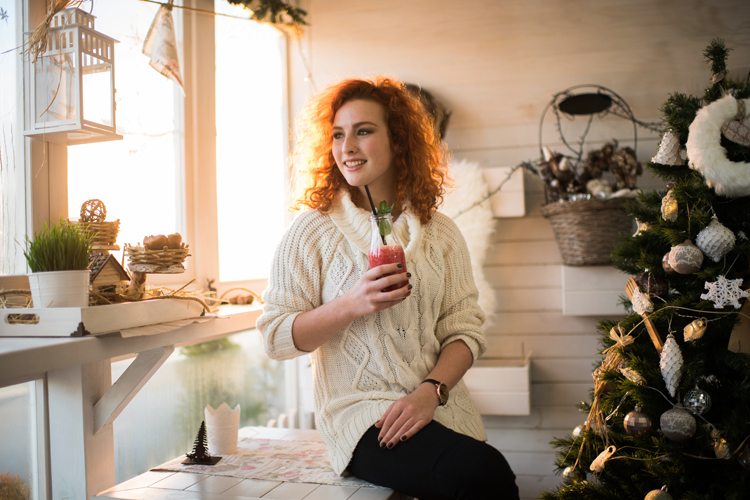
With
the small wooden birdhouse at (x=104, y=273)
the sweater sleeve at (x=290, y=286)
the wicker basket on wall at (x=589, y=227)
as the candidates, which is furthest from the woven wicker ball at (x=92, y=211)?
the wicker basket on wall at (x=589, y=227)

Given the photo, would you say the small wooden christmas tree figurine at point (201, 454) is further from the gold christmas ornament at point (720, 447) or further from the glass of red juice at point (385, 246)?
the gold christmas ornament at point (720, 447)

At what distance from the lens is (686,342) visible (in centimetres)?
161

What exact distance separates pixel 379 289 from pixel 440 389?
0.32 m

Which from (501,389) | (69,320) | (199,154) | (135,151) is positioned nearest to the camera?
(69,320)

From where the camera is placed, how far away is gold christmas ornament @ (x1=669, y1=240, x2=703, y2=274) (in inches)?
61.3

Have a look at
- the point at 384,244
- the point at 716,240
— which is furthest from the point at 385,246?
the point at 716,240

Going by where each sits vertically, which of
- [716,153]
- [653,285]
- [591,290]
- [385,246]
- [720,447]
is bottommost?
[720,447]

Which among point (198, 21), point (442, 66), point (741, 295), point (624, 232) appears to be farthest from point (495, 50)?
point (741, 295)

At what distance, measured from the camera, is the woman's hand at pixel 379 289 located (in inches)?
61.9

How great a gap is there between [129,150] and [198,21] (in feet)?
2.15

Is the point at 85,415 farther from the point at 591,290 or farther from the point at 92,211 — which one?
the point at 591,290

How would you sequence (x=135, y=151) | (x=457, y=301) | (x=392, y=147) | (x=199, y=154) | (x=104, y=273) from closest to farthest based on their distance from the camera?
(x=104, y=273)
(x=457, y=301)
(x=392, y=147)
(x=135, y=151)
(x=199, y=154)

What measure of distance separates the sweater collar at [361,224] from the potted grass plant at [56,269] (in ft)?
2.15

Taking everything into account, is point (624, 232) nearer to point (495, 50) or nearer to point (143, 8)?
point (495, 50)
